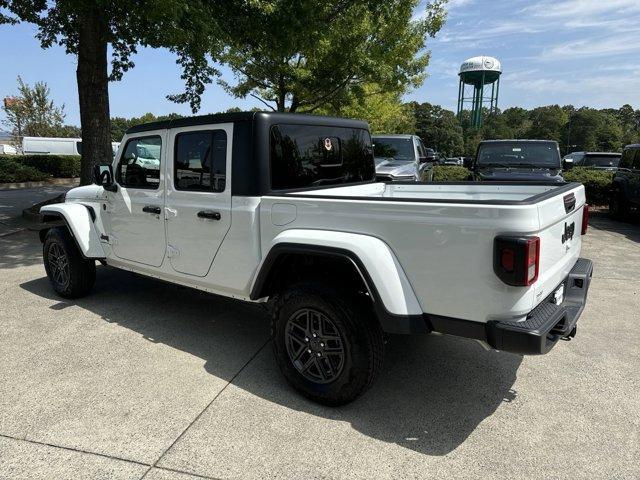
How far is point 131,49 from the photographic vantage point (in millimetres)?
11625

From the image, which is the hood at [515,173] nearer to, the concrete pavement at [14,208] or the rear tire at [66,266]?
the rear tire at [66,266]

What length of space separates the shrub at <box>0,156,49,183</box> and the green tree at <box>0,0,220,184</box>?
970 cm

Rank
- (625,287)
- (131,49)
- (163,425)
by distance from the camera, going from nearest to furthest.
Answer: (163,425)
(625,287)
(131,49)

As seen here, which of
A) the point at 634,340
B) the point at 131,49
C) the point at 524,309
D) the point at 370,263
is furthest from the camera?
the point at 131,49

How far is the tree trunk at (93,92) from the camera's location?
913 cm

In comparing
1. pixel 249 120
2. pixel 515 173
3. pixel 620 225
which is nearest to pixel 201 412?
pixel 249 120

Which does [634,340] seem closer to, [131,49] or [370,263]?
[370,263]

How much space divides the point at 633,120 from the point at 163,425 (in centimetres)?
12068

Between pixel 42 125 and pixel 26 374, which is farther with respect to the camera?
pixel 42 125

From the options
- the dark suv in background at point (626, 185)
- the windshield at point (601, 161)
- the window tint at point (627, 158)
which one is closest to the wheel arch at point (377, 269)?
the dark suv in background at point (626, 185)

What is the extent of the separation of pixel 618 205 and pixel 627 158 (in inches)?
44.1

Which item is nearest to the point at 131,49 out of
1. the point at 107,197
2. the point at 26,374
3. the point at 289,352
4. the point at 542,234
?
the point at 107,197

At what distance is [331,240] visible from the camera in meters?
2.85

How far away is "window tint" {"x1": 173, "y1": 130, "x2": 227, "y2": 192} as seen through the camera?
11.7ft
